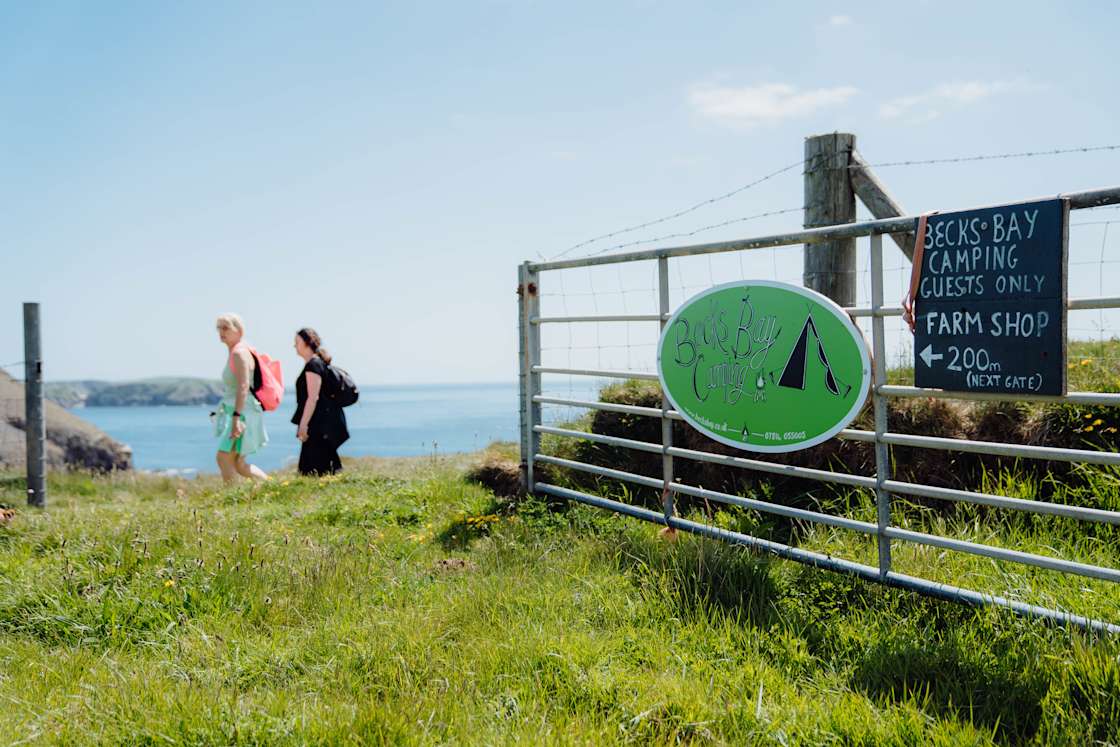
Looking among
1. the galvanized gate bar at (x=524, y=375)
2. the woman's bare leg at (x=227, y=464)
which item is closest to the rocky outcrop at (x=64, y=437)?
the woman's bare leg at (x=227, y=464)

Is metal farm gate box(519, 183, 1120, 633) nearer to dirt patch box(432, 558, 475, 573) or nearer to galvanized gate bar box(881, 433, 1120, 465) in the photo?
galvanized gate bar box(881, 433, 1120, 465)

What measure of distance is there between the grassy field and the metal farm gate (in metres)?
0.15

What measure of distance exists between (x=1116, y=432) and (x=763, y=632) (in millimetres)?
3567

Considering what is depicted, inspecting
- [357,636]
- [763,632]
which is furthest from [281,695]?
[763,632]

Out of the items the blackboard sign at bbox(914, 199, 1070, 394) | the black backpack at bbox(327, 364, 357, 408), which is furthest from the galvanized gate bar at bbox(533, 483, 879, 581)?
the black backpack at bbox(327, 364, 357, 408)

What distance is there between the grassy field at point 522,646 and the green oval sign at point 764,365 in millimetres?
833

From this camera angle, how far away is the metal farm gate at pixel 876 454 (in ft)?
13.5

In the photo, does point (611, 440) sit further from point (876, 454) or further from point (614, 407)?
point (876, 454)

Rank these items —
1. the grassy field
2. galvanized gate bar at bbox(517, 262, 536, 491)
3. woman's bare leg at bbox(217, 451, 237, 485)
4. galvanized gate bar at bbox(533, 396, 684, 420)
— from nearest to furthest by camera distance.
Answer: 1. the grassy field
2. galvanized gate bar at bbox(533, 396, 684, 420)
3. galvanized gate bar at bbox(517, 262, 536, 491)
4. woman's bare leg at bbox(217, 451, 237, 485)

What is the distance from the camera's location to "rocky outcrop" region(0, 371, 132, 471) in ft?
53.0

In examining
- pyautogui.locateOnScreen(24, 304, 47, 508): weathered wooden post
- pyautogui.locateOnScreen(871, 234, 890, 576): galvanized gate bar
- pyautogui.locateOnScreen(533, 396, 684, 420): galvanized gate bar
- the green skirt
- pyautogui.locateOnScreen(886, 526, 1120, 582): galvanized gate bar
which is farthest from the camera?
the green skirt

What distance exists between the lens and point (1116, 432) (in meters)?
6.09

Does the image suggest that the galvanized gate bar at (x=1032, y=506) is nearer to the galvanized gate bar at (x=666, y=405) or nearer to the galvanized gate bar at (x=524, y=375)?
the galvanized gate bar at (x=666, y=405)

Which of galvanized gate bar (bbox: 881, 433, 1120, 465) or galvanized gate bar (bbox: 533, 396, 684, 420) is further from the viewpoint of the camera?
galvanized gate bar (bbox: 533, 396, 684, 420)
